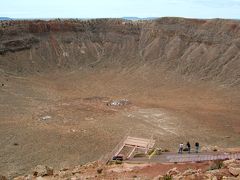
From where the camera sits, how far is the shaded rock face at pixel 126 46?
69.2 meters

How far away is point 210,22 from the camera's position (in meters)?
74.6

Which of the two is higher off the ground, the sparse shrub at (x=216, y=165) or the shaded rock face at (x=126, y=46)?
the shaded rock face at (x=126, y=46)

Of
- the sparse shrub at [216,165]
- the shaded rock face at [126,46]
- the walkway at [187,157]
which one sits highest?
the shaded rock face at [126,46]

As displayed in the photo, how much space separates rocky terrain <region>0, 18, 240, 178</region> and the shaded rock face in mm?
191

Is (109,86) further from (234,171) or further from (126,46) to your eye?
(234,171)

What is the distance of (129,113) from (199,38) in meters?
30.4

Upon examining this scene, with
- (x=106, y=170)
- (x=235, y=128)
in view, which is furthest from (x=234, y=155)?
(x=235, y=128)

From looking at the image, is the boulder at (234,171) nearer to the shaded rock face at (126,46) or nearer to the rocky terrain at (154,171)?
the rocky terrain at (154,171)

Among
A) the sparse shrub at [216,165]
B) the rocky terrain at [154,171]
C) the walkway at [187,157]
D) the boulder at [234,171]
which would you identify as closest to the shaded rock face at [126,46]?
the walkway at [187,157]

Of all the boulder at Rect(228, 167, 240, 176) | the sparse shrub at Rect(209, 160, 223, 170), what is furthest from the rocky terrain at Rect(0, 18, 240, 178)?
the boulder at Rect(228, 167, 240, 176)

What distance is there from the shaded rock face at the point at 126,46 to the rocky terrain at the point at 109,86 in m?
0.19

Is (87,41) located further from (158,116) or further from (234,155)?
(234,155)

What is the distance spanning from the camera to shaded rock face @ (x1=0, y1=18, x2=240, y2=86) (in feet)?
227

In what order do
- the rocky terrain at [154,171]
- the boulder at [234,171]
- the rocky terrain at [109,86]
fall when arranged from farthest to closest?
the rocky terrain at [109,86] → the rocky terrain at [154,171] → the boulder at [234,171]
